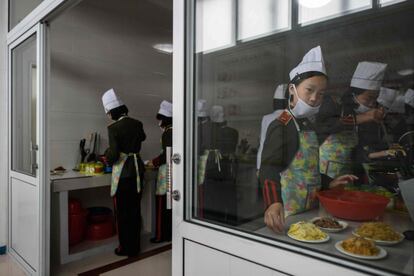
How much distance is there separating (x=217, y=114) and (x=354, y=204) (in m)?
0.58

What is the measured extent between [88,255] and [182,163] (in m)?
1.91

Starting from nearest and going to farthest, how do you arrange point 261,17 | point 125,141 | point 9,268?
point 261,17 → point 9,268 → point 125,141

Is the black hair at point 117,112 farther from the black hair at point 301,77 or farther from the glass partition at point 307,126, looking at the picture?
the black hair at point 301,77

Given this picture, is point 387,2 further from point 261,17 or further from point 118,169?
point 118,169

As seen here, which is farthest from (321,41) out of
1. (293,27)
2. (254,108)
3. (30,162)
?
(30,162)

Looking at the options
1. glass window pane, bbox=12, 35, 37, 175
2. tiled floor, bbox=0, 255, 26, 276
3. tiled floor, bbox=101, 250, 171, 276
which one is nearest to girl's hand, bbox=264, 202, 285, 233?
tiled floor, bbox=101, 250, 171, 276

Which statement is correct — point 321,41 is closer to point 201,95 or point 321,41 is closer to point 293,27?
point 293,27

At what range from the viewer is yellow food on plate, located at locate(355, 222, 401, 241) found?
852 millimetres

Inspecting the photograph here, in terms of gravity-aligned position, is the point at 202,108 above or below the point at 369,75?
below

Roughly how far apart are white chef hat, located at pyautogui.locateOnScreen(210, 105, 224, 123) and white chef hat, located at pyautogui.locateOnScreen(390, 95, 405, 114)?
1.86 ft

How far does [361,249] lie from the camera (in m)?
0.80

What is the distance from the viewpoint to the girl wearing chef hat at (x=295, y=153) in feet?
3.29

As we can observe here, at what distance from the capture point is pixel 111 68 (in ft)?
10.6

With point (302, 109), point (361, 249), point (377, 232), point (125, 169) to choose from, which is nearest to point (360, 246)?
point (361, 249)
